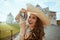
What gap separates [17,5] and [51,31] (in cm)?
48

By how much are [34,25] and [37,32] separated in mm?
83

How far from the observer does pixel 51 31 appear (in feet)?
5.84

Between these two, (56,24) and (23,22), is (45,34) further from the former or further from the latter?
(23,22)

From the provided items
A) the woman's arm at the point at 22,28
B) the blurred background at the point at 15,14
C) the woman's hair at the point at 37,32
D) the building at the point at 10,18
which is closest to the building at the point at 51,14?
the blurred background at the point at 15,14

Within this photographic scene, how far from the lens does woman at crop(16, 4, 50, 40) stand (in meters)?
1.79

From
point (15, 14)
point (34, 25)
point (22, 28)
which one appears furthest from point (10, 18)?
point (34, 25)

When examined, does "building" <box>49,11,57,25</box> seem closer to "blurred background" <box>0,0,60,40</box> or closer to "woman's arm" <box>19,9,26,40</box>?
"blurred background" <box>0,0,60,40</box>

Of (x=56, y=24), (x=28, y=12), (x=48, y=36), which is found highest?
(x=28, y=12)

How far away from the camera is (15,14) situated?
1.88 m

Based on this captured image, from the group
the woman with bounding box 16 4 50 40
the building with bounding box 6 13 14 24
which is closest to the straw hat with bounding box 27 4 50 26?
the woman with bounding box 16 4 50 40

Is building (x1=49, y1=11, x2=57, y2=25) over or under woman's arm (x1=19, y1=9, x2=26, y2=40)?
over

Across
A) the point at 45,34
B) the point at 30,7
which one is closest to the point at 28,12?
the point at 30,7

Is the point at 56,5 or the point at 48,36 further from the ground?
the point at 56,5

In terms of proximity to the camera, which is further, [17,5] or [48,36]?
[17,5]
